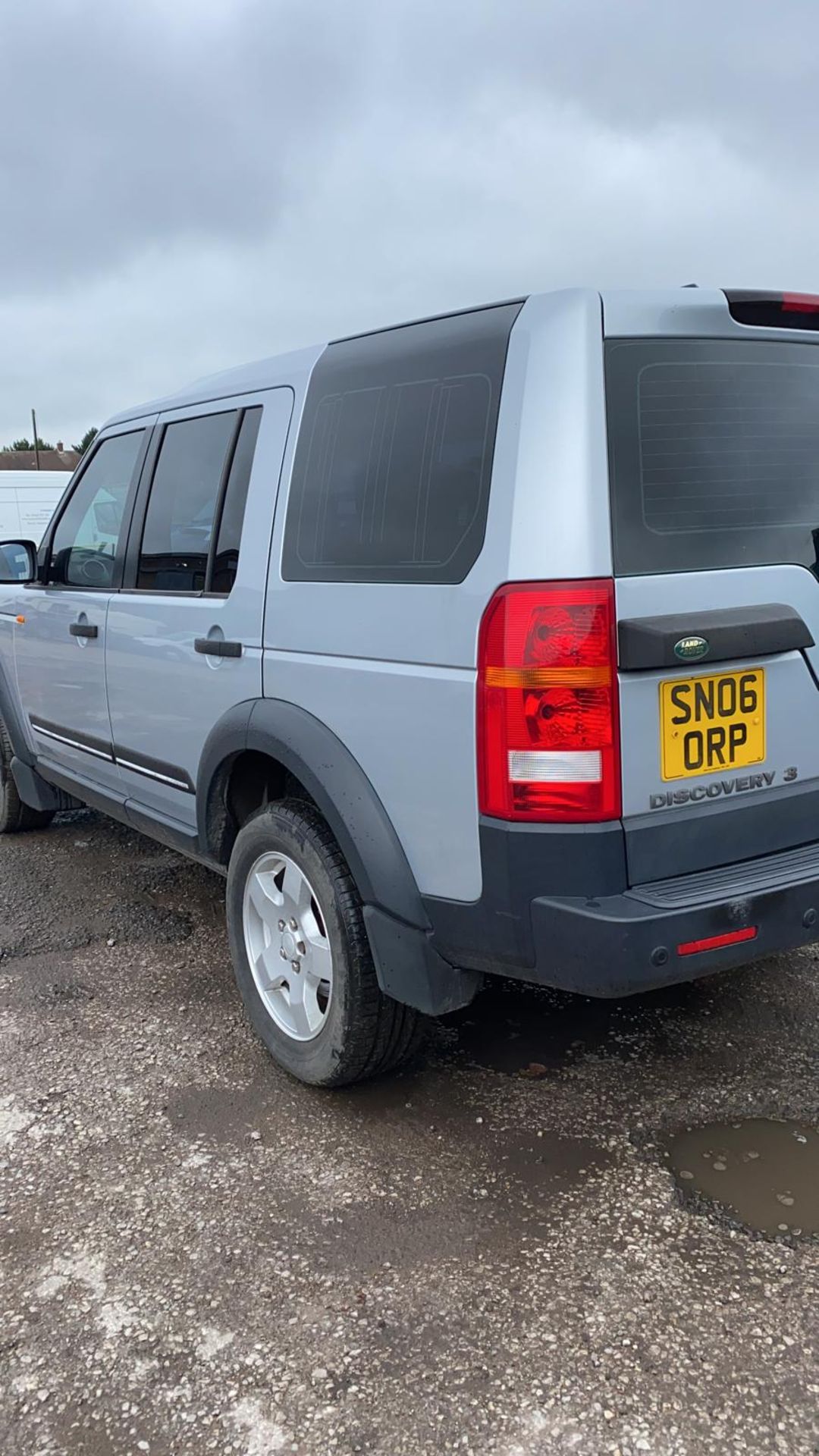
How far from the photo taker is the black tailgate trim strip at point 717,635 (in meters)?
2.15

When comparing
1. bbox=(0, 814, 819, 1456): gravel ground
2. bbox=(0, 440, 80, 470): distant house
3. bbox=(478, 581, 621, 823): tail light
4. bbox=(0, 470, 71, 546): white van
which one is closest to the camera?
bbox=(0, 814, 819, 1456): gravel ground

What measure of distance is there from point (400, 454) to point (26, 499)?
16348mm

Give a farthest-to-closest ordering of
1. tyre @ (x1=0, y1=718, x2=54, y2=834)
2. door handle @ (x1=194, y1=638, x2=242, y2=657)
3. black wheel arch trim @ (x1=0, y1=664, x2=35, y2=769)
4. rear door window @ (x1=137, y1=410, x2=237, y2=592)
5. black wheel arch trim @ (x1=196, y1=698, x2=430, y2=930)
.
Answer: tyre @ (x1=0, y1=718, x2=54, y2=834) < black wheel arch trim @ (x1=0, y1=664, x2=35, y2=769) < rear door window @ (x1=137, y1=410, x2=237, y2=592) < door handle @ (x1=194, y1=638, x2=242, y2=657) < black wheel arch trim @ (x1=196, y1=698, x2=430, y2=930)

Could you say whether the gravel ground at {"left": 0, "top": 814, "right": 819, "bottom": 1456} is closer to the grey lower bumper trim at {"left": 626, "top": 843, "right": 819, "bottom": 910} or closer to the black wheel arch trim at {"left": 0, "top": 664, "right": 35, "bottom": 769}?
the grey lower bumper trim at {"left": 626, "top": 843, "right": 819, "bottom": 910}

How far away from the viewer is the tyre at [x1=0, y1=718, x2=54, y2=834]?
17.7 feet

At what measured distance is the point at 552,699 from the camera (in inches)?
85.3

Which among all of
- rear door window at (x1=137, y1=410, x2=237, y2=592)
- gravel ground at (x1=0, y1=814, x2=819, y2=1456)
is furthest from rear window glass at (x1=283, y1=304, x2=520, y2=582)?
gravel ground at (x1=0, y1=814, x2=819, y2=1456)

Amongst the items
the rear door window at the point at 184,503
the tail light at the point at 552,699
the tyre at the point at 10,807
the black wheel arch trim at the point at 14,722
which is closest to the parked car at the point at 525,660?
the tail light at the point at 552,699

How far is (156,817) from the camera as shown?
384 centimetres

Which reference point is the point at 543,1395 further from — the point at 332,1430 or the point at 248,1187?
the point at 248,1187

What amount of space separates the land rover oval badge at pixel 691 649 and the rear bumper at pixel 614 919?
41cm

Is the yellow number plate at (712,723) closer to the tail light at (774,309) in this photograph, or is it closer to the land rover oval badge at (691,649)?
the land rover oval badge at (691,649)

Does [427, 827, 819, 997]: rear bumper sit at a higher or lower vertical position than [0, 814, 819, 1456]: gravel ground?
higher

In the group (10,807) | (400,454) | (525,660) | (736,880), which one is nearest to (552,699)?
(525,660)
